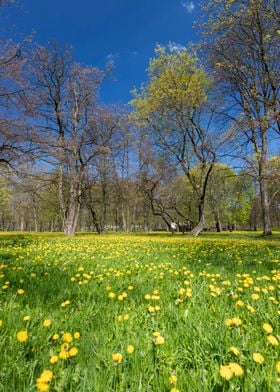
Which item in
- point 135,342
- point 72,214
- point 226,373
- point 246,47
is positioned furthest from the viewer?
point 72,214

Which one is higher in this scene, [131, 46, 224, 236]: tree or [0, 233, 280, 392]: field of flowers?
[131, 46, 224, 236]: tree

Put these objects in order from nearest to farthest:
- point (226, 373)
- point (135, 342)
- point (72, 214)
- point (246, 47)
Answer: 1. point (226, 373)
2. point (135, 342)
3. point (246, 47)
4. point (72, 214)

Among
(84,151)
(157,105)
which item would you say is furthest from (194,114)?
(84,151)

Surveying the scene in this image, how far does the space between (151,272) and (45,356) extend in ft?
9.53

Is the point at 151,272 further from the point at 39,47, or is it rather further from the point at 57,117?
the point at 39,47

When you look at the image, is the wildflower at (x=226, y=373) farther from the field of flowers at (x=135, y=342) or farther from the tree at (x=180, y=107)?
the tree at (x=180, y=107)

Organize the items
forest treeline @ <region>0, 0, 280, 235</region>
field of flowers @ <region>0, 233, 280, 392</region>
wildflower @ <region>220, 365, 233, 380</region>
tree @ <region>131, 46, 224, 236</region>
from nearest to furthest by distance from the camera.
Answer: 1. wildflower @ <region>220, 365, 233, 380</region>
2. field of flowers @ <region>0, 233, 280, 392</region>
3. forest treeline @ <region>0, 0, 280, 235</region>
4. tree @ <region>131, 46, 224, 236</region>

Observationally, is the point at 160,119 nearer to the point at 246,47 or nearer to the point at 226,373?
the point at 246,47

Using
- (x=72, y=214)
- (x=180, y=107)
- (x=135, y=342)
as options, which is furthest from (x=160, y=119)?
(x=135, y=342)

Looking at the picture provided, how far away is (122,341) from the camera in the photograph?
6.20ft

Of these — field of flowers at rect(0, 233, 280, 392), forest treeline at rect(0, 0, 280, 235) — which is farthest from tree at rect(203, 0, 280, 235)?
field of flowers at rect(0, 233, 280, 392)

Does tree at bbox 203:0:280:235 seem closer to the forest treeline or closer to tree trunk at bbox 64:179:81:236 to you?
the forest treeline

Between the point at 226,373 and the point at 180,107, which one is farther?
the point at 180,107

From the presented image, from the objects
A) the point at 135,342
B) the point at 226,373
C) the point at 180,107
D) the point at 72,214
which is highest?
the point at 180,107
